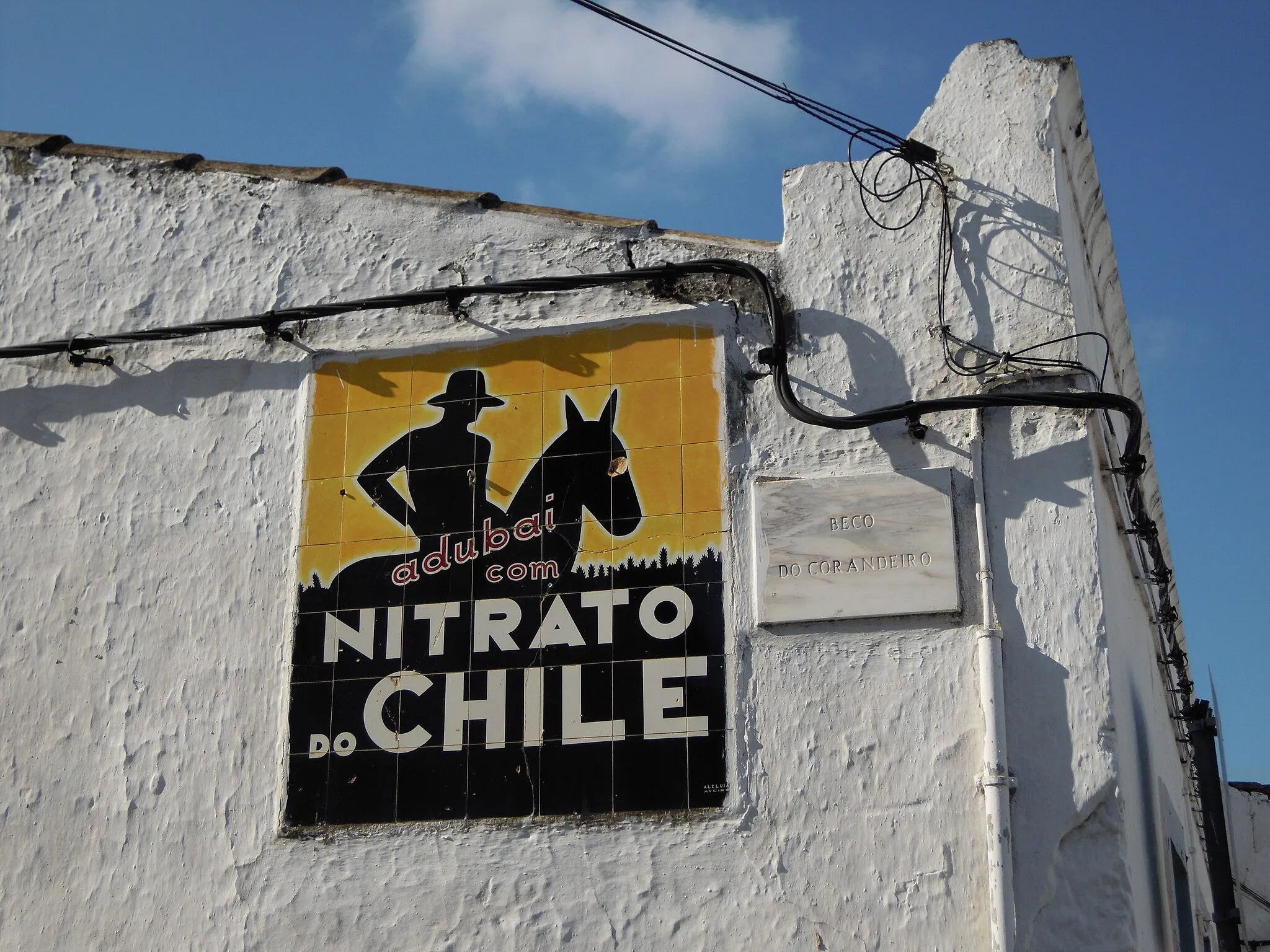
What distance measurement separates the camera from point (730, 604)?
701cm

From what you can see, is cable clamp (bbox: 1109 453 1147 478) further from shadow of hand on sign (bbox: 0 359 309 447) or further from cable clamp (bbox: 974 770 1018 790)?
shadow of hand on sign (bbox: 0 359 309 447)

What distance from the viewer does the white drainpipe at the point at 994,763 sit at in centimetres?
620

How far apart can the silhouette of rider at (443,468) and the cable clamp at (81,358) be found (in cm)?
182

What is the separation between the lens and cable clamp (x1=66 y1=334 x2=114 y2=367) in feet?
27.3

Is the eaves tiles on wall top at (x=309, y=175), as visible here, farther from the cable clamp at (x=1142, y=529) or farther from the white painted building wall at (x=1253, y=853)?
the white painted building wall at (x=1253, y=853)

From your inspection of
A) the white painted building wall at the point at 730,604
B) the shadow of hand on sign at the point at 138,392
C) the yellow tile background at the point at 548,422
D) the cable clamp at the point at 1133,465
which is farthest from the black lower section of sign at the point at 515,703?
the cable clamp at the point at 1133,465

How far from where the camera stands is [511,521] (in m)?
7.43

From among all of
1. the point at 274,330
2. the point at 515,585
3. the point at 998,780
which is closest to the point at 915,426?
the point at 998,780

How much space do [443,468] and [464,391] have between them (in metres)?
0.44

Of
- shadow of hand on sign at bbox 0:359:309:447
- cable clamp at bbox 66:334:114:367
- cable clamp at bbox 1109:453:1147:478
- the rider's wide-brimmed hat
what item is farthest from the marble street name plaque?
cable clamp at bbox 66:334:114:367

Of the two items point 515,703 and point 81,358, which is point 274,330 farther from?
point 515,703

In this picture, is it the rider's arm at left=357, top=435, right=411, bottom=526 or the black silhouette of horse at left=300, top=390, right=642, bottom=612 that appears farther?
the rider's arm at left=357, top=435, right=411, bottom=526

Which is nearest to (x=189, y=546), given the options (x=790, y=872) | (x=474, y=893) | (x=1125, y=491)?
(x=474, y=893)

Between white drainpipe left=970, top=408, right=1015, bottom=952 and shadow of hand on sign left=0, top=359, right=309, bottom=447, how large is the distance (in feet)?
12.5
